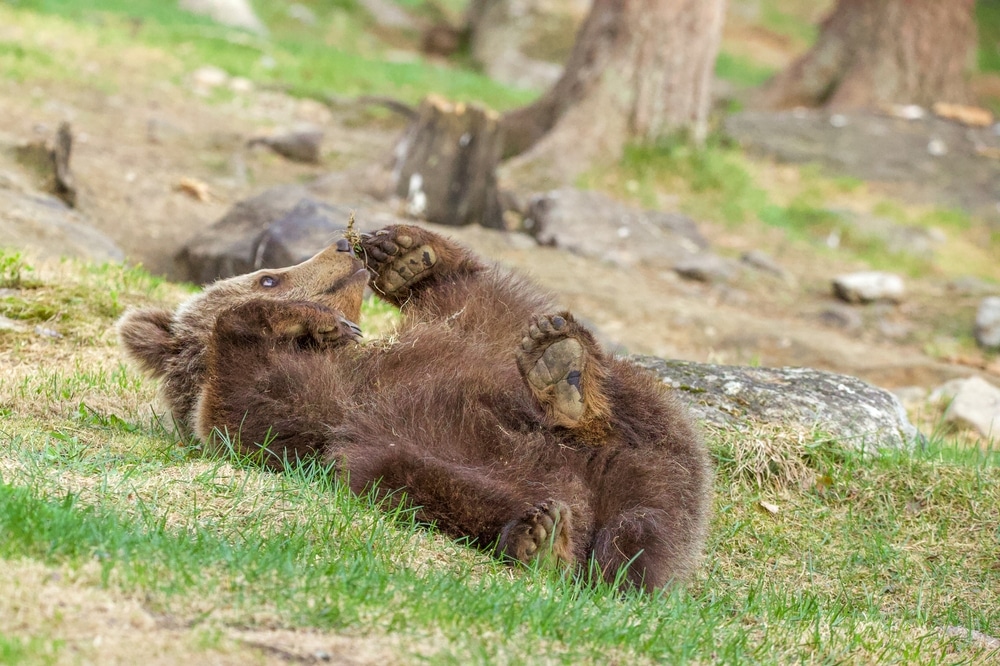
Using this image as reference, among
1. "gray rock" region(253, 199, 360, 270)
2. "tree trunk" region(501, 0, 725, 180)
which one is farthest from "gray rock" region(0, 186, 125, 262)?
"tree trunk" region(501, 0, 725, 180)

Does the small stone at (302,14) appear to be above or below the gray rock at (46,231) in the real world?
above

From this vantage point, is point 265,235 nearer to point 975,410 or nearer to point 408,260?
point 408,260

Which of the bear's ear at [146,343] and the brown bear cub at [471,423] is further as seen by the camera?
the bear's ear at [146,343]

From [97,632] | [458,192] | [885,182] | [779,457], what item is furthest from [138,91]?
[97,632]

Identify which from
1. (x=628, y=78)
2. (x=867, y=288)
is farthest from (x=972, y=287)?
(x=628, y=78)

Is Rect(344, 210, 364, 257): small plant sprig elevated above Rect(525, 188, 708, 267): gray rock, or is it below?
above

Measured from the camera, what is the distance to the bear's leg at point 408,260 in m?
5.14

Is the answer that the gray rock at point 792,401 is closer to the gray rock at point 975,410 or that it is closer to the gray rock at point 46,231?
the gray rock at point 975,410

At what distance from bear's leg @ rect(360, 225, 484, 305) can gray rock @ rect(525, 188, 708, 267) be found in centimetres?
606

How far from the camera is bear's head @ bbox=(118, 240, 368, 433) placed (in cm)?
470

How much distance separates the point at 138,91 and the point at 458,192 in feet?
20.4

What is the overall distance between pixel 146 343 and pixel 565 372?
6.07 feet

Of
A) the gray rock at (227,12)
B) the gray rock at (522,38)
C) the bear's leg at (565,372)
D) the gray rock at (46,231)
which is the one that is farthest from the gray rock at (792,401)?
the gray rock at (522,38)

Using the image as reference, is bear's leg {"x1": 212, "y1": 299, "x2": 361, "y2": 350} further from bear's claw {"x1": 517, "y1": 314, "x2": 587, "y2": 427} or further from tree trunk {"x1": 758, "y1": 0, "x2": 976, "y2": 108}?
tree trunk {"x1": 758, "y1": 0, "x2": 976, "y2": 108}
